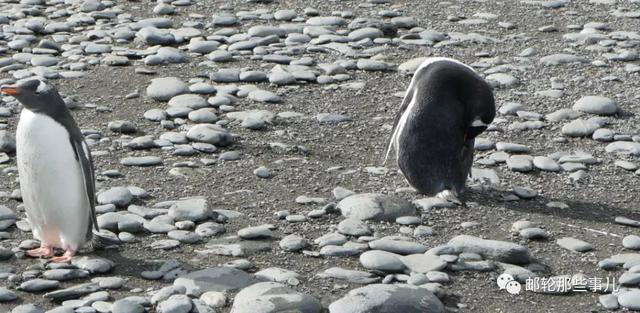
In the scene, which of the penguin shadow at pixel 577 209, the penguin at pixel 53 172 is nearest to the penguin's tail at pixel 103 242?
the penguin at pixel 53 172

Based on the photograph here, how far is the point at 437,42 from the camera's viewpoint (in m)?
8.75

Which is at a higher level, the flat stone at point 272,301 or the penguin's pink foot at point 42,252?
the penguin's pink foot at point 42,252

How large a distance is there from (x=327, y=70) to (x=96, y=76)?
153 centimetres

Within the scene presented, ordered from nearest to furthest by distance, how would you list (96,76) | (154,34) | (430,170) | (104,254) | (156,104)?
(104,254), (430,170), (156,104), (96,76), (154,34)

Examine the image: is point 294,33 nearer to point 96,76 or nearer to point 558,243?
point 96,76

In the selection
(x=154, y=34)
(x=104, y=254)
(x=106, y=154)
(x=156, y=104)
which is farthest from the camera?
(x=154, y=34)

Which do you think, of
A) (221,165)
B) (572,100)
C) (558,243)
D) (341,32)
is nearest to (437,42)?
(341,32)

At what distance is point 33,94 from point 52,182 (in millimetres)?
395

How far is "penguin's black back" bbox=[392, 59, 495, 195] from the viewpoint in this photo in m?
6.09

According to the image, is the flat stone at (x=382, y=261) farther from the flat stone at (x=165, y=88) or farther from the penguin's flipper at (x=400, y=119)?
the flat stone at (x=165, y=88)

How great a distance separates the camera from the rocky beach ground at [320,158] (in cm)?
497

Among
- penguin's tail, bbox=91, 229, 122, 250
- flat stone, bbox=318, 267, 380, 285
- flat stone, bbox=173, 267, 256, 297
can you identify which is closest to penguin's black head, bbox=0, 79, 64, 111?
penguin's tail, bbox=91, 229, 122, 250

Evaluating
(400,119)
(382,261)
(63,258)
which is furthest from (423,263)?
(63,258)

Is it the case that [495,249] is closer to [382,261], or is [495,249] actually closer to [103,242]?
[382,261]
